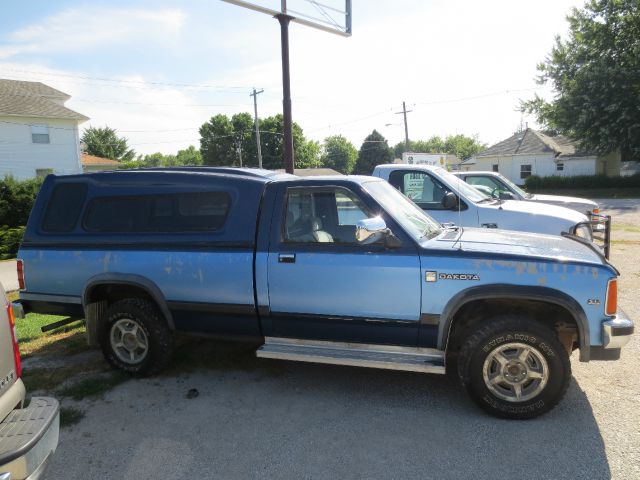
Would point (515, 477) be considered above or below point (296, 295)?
below

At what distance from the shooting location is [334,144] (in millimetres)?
109500

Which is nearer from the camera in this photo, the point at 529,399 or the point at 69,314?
the point at 529,399

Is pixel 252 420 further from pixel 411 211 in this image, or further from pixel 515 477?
pixel 411 211

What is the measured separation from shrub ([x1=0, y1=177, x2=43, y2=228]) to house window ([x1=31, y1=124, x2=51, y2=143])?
46.7ft

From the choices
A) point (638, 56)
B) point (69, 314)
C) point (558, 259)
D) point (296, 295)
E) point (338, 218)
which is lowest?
point (69, 314)

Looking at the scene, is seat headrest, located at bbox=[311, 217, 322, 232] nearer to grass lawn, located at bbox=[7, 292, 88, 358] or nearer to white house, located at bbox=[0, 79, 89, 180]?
grass lawn, located at bbox=[7, 292, 88, 358]

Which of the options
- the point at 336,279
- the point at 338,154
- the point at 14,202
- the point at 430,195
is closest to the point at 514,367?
the point at 336,279

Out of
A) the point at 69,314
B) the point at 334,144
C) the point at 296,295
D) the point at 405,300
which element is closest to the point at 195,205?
Answer: the point at 296,295

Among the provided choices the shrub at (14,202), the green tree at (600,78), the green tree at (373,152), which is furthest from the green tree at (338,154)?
the shrub at (14,202)

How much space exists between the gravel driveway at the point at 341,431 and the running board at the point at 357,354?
436 mm

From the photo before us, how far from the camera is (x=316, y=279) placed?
13.0 feet

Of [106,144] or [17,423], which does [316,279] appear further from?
[106,144]

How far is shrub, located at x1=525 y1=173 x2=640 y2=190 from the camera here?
3406cm

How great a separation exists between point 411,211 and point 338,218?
2.32 ft
